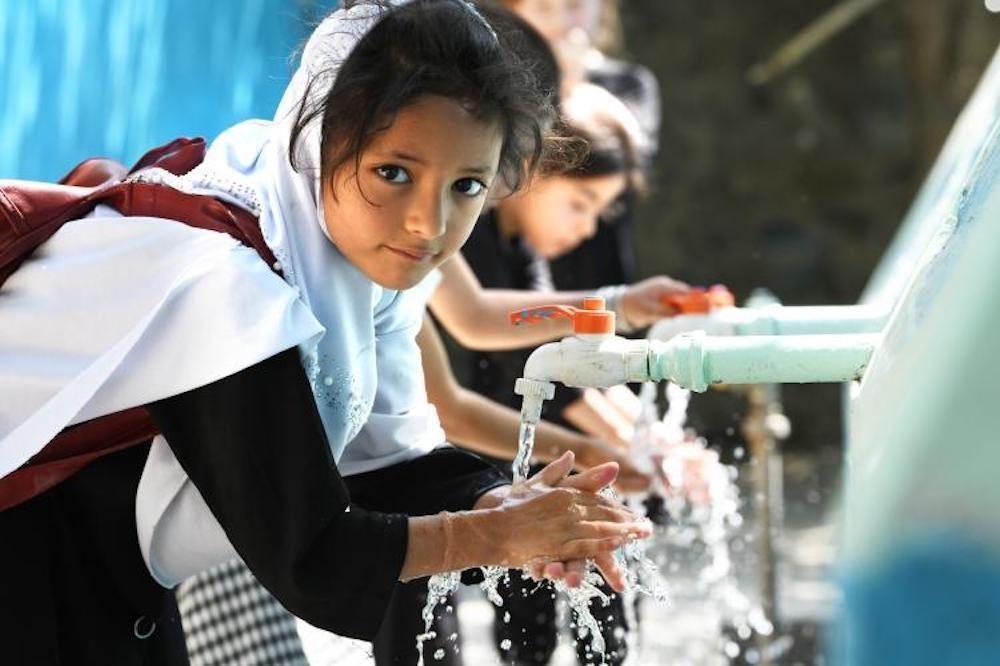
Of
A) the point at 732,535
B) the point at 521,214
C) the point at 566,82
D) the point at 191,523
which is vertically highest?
the point at 566,82

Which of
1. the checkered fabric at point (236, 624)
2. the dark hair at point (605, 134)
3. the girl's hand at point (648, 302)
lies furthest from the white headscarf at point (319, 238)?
the dark hair at point (605, 134)

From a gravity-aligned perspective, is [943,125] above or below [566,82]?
above

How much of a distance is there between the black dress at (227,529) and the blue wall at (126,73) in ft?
4.68

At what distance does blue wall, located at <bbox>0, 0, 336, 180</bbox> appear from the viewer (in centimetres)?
327

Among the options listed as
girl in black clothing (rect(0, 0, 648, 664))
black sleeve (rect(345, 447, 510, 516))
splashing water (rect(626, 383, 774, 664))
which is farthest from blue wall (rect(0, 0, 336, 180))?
girl in black clothing (rect(0, 0, 648, 664))

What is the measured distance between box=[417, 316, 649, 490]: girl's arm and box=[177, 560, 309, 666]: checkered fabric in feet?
1.36

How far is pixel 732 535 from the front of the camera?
512 cm

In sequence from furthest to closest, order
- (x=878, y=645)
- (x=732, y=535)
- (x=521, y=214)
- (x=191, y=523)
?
1. (x=732, y=535)
2. (x=521, y=214)
3. (x=191, y=523)
4. (x=878, y=645)

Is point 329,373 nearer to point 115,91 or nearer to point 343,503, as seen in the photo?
point 343,503

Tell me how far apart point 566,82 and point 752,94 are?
3.98 meters

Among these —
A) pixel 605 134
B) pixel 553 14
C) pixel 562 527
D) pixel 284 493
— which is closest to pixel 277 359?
pixel 284 493

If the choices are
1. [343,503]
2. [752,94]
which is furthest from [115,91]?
[752,94]

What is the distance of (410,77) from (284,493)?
481mm

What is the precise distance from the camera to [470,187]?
6.47ft
